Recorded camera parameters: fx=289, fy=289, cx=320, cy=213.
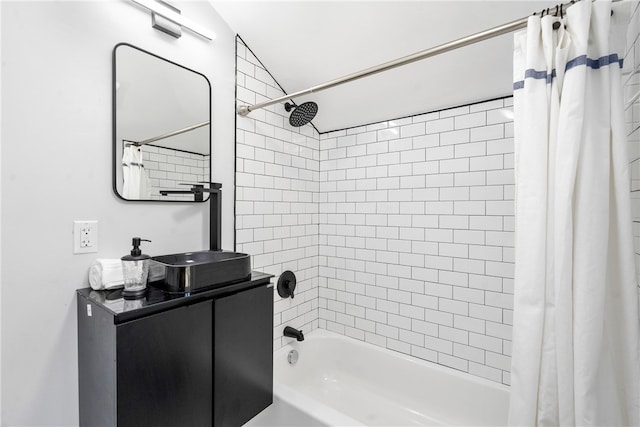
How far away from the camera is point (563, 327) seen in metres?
0.89

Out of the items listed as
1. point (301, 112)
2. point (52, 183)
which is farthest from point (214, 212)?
point (301, 112)

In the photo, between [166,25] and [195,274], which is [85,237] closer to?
[195,274]

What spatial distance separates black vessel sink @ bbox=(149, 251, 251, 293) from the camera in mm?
1132

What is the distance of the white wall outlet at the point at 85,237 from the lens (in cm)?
118

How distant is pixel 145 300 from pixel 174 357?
234 mm

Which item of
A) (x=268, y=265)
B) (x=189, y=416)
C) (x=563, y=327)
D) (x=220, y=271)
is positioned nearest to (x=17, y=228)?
(x=220, y=271)

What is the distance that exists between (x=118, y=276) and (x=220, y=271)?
405 millimetres

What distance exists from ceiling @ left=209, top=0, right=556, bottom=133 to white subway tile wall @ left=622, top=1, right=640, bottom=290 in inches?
19.6

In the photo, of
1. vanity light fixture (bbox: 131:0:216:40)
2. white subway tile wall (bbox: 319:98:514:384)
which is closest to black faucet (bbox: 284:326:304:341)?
white subway tile wall (bbox: 319:98:514:384)

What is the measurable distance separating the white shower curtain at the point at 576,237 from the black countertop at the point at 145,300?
114cm

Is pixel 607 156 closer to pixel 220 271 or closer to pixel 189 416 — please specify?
pixel 220 271

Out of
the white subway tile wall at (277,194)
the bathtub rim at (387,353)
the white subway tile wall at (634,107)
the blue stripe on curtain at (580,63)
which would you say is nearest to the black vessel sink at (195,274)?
the white subway tile wall at (277,194)

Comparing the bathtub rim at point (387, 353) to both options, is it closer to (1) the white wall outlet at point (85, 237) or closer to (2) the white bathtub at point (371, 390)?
(2) the white bathtub at point (371, 390)

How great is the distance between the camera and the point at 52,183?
1.12 m
